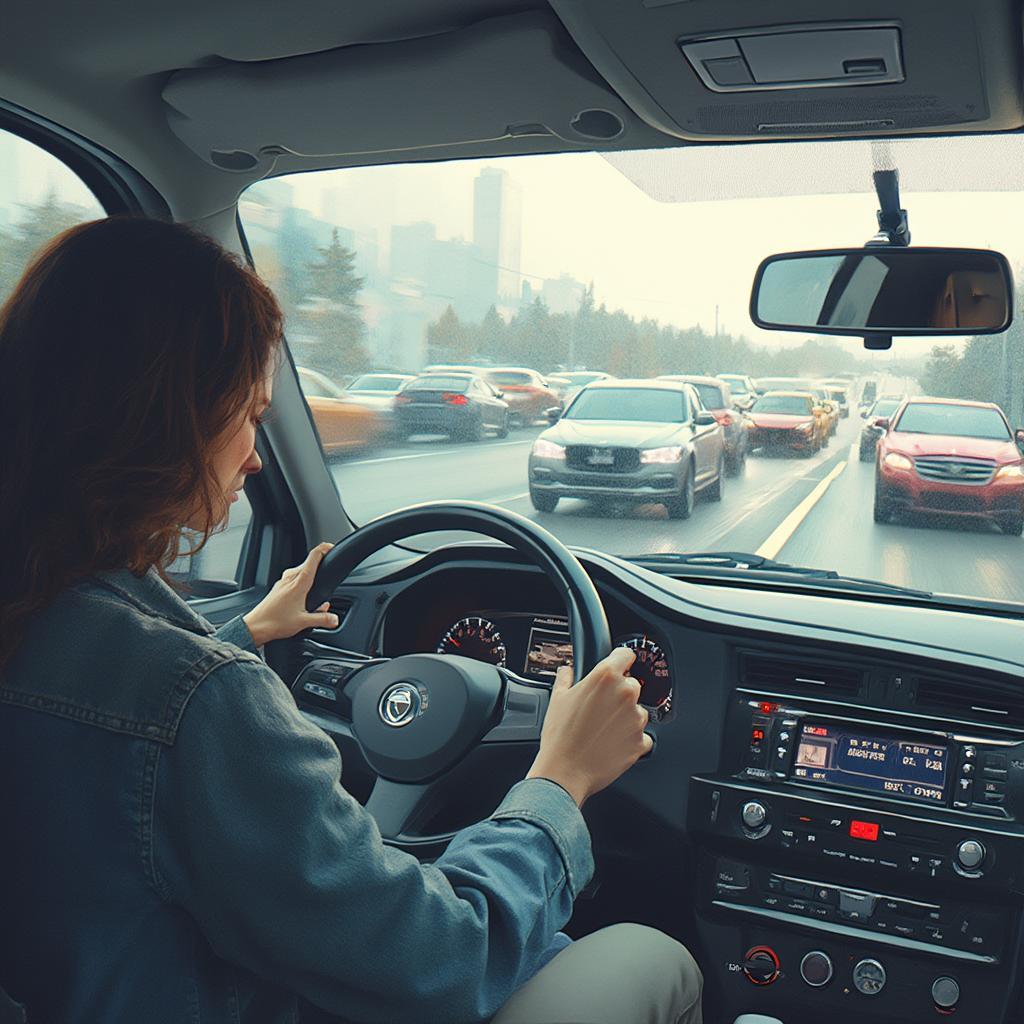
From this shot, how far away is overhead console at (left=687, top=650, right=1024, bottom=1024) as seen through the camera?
247cm

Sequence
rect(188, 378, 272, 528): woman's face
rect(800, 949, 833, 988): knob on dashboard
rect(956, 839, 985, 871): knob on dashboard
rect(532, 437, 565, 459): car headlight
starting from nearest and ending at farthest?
rect(188, 378, 272, 528): woman's face < rect(956, 839, 985, 871): knob on dashboard < rect(800, 949, 833, 988): knob on dashboard < rect(532, 437, 565, 459): car headlight

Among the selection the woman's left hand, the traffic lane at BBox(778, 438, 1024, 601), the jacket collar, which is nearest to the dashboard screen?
the woman's left hand

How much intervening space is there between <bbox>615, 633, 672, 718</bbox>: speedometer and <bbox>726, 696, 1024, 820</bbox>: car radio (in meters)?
0.17

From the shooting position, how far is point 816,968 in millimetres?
2662

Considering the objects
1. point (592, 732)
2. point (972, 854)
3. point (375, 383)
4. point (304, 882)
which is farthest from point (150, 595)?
point (375, 383)

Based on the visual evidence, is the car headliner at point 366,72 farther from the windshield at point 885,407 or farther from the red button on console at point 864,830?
the red button on console at point 864,830

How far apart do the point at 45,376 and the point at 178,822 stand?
582mm

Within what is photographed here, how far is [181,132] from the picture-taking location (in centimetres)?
302

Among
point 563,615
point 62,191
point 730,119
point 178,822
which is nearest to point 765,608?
point 563,615

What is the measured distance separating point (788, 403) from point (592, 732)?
7.76ft

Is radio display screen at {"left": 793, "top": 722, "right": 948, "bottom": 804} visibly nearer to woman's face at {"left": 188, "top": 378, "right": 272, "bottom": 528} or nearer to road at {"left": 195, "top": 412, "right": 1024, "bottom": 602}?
road at {"left": 195, "top": 412, "right": 1024, "bottom": 602}

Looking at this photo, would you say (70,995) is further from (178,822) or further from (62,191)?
(62,191)

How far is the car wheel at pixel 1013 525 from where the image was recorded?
3.29 m

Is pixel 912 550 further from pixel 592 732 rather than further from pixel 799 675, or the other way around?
pixel 592 732
